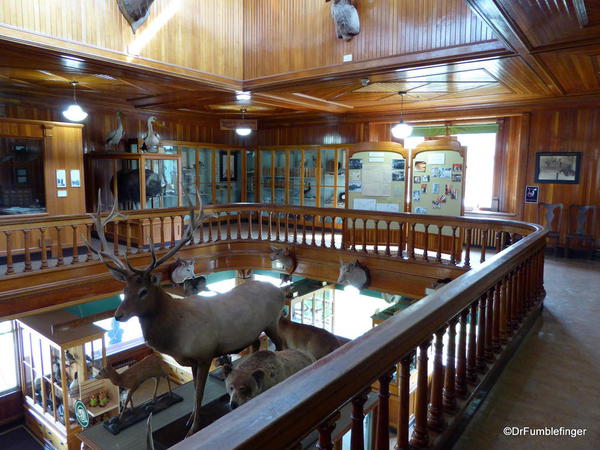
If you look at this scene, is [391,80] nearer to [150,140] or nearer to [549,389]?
[150,140]

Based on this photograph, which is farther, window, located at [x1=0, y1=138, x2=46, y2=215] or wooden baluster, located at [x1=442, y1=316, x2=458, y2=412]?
window, located at [x1=0, y1=138, x2=46, y2=215]

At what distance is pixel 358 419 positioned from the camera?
1480mm

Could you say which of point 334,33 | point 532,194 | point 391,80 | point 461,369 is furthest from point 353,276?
point 461,369

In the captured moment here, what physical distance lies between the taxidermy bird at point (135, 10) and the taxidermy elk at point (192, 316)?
379cm

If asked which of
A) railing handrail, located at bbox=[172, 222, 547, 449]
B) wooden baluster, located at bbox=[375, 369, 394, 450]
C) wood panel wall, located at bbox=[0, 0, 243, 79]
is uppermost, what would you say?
wood panel wall, located at bbox=[0, 0, 243, 79]

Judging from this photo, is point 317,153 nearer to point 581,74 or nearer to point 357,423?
point 581,74

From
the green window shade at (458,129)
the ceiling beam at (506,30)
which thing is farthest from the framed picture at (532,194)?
the ceiling beam at (506,30)

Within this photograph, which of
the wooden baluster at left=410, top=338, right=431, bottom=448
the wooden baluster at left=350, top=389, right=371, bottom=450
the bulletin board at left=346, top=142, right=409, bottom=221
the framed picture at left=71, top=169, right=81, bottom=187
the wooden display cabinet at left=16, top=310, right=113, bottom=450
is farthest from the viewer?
the framed picture at left=71, top=169, right=81, bottom=187

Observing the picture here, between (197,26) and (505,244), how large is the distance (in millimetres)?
6040

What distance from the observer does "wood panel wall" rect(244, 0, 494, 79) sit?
19.6 feet

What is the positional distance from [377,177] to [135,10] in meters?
5.06

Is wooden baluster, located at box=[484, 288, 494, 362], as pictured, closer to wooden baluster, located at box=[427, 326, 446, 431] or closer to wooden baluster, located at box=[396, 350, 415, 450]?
wooden baluster, located at box=[427, 326, 446, 431]

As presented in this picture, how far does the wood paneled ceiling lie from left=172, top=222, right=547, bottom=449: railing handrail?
131 inches

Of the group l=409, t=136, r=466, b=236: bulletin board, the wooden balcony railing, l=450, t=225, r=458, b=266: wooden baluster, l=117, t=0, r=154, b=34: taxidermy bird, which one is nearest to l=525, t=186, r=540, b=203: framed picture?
the wooden balcony railing
